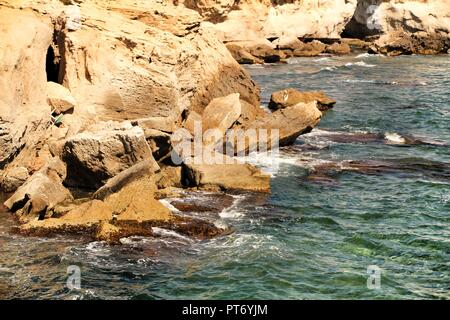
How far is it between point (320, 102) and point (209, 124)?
412 inches

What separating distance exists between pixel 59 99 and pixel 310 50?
148 ft

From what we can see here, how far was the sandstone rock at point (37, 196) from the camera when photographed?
1731cm

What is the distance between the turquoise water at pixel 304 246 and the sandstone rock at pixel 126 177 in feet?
5.22

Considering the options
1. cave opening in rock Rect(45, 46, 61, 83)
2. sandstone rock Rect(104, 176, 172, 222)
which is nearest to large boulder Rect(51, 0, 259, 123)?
cave opening in rock Rect(45, 46, 61, 83)

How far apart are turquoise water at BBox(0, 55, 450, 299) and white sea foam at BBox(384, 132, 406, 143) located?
1.12ft

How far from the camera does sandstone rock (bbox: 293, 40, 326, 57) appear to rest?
62.8m

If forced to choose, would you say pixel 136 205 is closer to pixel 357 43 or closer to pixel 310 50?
pixel 310 50

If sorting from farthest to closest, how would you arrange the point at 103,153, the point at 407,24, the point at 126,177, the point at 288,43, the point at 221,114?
1. the point at 407,24
2. the point at 288,43
3. the point at 221,114
4. the point at 103,153
5. the point at 126,177

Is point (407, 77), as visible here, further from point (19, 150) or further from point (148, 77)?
point (19, 150)

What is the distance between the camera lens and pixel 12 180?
749 inches

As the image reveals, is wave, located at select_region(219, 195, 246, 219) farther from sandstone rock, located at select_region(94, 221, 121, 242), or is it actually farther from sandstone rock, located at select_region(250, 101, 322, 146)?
sandstone rock, located at select_region(250, 101, 322, 146)

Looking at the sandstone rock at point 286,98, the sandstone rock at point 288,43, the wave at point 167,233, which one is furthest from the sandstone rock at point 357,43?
the wave at point 167,233

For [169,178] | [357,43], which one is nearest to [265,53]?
[357,43]

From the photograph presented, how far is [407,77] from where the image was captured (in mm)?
47906
